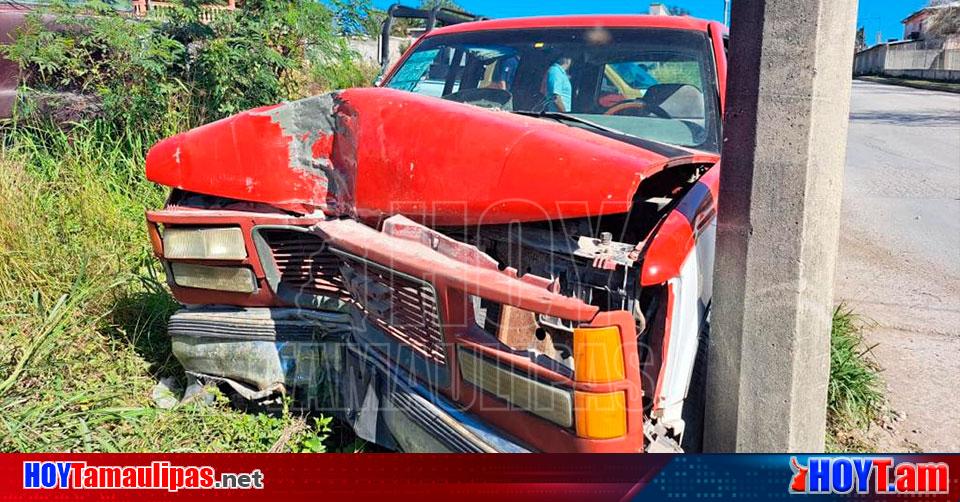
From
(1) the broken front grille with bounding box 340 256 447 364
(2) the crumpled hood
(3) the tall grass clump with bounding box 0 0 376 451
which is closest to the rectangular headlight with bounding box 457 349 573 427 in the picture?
(1) the broken front grille with bounding box 340 256 447 364

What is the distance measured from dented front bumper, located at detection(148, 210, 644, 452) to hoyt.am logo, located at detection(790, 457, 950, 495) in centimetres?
53

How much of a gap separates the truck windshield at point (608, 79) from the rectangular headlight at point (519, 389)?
4.13ft

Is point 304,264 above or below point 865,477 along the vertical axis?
above

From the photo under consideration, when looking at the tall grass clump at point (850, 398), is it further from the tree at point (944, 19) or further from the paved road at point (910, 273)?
the tree at point (944, 19)

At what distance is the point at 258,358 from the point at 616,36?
2172 millimetres

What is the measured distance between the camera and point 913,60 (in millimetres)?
40281

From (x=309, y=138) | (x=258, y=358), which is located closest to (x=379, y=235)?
(x=309, y=138)

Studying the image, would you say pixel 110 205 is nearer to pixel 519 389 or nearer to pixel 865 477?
pixel 519 389

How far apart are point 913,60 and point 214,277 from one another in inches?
1837

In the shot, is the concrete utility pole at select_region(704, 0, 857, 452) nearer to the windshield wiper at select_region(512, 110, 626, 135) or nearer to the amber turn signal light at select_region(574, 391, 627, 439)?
the amber turn signal light at select_region(574, 391, 627, 439)

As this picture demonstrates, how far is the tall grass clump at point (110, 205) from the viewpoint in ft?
9.32

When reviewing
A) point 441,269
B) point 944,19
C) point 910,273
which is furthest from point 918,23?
point 441,269

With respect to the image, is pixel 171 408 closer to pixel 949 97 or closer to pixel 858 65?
pixel 949 97

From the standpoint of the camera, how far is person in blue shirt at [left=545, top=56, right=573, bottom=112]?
128 inches
